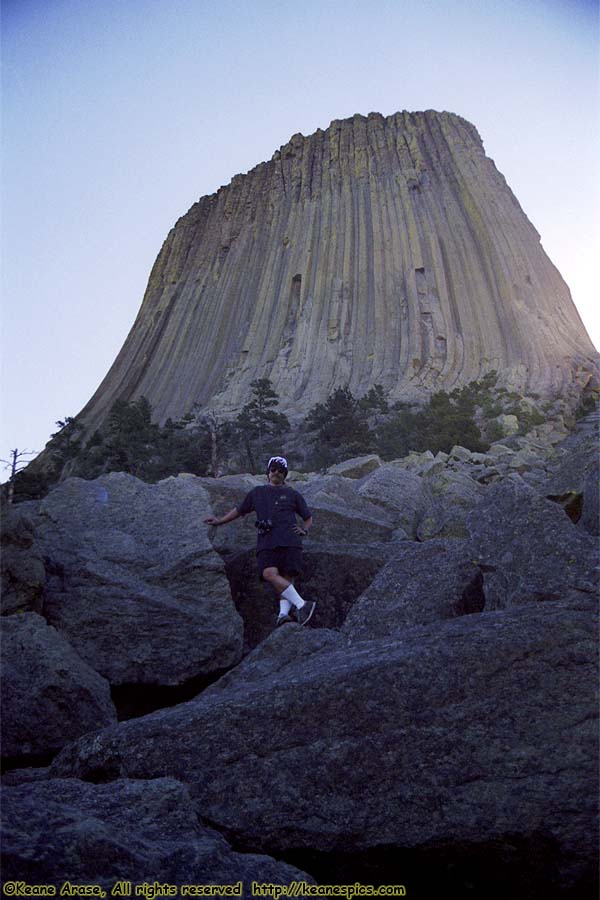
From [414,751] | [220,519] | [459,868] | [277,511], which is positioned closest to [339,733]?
[414,751]

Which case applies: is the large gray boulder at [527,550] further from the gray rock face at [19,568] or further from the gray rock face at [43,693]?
the gray rock face at [19,568]

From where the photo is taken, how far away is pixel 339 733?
315 cm

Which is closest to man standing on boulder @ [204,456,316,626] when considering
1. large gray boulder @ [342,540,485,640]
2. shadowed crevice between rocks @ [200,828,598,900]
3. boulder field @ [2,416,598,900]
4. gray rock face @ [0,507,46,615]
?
boulder field @ [2,416,598,900]

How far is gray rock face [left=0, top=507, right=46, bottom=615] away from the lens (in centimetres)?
460

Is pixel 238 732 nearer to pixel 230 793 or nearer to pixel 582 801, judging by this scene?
pixel 230 793

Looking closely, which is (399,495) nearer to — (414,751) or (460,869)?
(414,751)

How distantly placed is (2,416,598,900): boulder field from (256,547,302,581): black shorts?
0.90 meters

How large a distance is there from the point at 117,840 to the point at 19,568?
2.59 m

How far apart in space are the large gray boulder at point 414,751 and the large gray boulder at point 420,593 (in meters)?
0.84

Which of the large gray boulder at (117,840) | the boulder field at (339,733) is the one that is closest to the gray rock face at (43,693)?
the boulder field at (339,733)

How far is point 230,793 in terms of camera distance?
309cm

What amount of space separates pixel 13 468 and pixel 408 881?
306 inches

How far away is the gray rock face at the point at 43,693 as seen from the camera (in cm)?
374

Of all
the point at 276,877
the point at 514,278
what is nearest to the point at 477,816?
the point at 276,877
